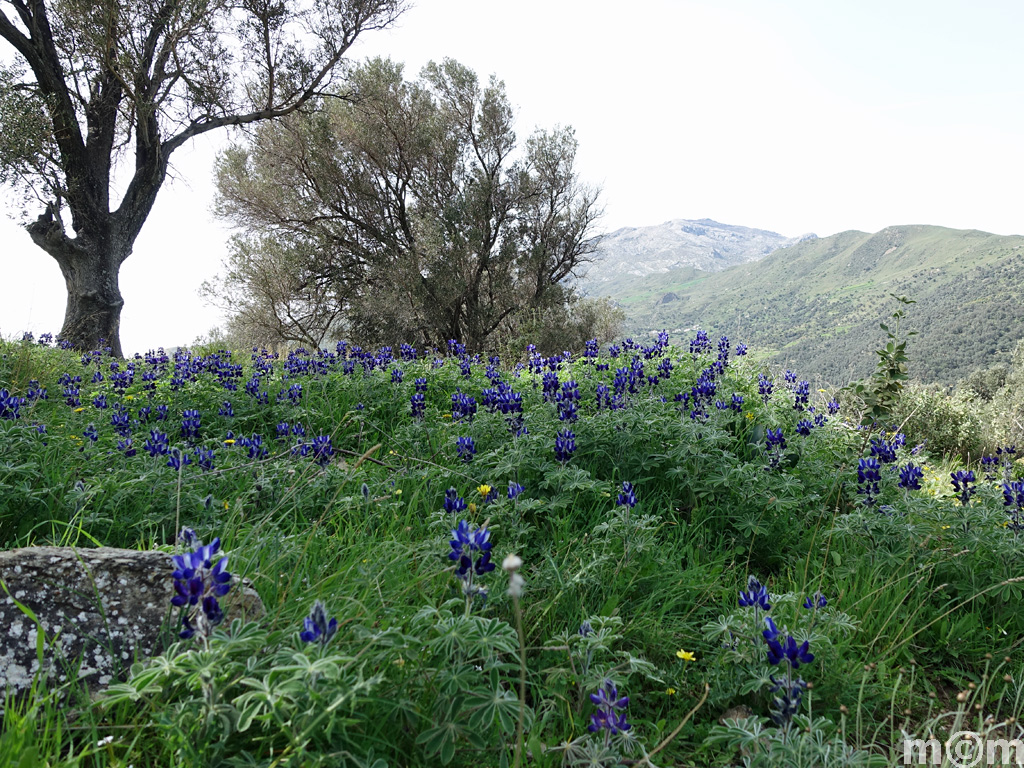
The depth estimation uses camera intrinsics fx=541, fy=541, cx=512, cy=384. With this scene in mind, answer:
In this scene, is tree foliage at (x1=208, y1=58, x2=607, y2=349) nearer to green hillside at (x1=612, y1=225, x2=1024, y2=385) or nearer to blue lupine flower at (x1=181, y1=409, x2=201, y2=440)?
blue lupine flower at (x1=181, y1=409, x2=201, y2=440)

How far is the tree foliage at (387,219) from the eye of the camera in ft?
60.4

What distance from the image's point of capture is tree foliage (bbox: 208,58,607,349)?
60.4 ft

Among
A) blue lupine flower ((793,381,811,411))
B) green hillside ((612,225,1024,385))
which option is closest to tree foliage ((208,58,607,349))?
blue lupine flower ((793,381,811,411))

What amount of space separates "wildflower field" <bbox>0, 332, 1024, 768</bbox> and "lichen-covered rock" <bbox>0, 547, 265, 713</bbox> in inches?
2.9

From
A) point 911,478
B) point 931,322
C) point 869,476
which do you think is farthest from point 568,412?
point 931,322

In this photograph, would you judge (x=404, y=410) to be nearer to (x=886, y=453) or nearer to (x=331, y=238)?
A: (x=886, y=453)

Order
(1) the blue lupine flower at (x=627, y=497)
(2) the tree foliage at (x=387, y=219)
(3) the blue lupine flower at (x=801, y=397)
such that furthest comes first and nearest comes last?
(2) the tree foliage at (x=387, y=219) < (3) the blue lupine flower at (x=801, y=397) < (1) the blue lupine flower at (x=627, y=497)

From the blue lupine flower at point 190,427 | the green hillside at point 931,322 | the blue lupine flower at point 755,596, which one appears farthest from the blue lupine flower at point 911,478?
the green hillside at point 931,322

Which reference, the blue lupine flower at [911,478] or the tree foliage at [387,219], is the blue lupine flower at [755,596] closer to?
the blue lupine flower at [911,478]

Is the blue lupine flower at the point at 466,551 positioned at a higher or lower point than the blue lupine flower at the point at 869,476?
higher

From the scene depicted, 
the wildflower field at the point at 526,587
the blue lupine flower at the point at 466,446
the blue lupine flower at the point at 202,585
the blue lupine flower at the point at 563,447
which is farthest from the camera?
the blue lupine flower at the point at 466,446

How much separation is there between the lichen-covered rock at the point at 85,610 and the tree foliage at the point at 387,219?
16473mm

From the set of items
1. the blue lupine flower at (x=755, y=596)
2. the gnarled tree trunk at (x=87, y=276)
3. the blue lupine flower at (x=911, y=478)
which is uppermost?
the gnarled tree trunk at (x=87, y=276)

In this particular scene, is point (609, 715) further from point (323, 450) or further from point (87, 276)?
point (87, 276)
